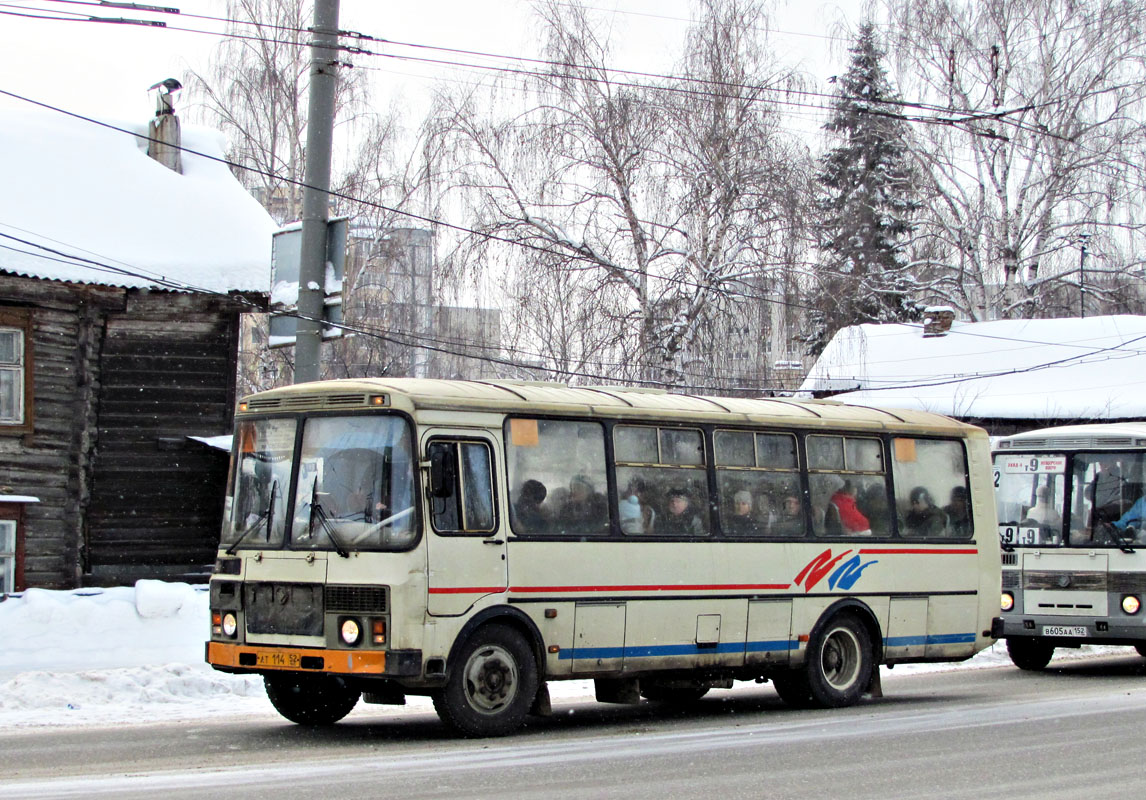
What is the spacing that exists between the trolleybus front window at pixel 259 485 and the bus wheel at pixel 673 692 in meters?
3.56

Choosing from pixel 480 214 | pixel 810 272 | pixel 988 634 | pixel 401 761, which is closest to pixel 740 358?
pixel 810 272

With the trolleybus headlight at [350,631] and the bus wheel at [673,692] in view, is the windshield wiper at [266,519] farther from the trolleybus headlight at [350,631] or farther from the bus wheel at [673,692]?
the bus wheel at [673,692]

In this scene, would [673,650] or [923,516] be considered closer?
[673,650]

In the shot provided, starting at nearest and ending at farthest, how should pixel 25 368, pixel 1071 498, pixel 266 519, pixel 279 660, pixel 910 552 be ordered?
1. pixel 279 660
2. pixel 266 519
3. pixel 910 552
4. pixel 1071 498
5. pixel 25 368

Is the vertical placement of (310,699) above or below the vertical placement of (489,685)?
below

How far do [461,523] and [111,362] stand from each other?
12.6m

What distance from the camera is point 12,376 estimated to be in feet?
68.2

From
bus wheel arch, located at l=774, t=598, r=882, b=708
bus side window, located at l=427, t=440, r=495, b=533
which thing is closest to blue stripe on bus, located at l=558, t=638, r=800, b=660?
bus wheel arch, located at l=774, t=598, r=882, b=708

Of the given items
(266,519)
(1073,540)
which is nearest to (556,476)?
(266,519)

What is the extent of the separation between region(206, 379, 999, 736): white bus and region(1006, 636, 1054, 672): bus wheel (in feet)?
10.9

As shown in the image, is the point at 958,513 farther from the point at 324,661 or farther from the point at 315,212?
the point at 324,661

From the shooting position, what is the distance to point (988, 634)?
1490cm

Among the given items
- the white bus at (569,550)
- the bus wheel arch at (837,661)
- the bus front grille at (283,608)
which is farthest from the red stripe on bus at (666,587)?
the bus front grille at (283,608)

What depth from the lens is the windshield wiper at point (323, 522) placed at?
10.7 meters
